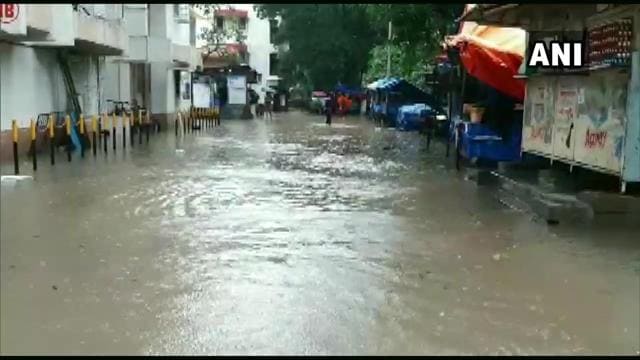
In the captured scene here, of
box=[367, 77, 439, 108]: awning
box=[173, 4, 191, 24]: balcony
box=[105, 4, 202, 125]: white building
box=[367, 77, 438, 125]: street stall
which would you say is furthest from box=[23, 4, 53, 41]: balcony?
box=[367, 77, 439, 108]: awning

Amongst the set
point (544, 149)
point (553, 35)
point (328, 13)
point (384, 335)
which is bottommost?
point (384, 335)

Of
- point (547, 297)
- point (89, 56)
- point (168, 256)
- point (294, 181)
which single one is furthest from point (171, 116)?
point (547, 297)

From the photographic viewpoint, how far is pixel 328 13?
5916 centimetres

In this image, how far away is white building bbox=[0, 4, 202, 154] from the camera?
61.5 feet

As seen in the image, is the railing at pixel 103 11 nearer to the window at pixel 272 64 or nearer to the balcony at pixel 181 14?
the balcony at pixel 181 14

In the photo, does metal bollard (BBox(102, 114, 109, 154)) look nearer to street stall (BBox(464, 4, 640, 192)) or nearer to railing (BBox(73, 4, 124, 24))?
railing (BBox(73, 4, 124, 24))

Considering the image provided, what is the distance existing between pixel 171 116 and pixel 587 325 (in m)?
31.4

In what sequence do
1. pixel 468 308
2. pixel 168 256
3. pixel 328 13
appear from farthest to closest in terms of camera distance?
pixel 328 13 < pixel 168 256 < pixel 468 308

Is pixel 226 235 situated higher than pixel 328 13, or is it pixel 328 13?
pixel 328 13

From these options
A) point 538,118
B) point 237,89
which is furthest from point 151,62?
point 538,118

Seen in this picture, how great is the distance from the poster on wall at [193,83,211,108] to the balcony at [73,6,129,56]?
56.2ft

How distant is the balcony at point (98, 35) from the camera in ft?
71.6

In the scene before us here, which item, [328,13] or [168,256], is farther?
[328,13]

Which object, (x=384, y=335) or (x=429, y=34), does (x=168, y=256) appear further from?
(x=429, y=34)
